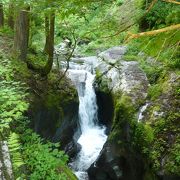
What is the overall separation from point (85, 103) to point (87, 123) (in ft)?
2.50

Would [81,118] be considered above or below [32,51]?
below

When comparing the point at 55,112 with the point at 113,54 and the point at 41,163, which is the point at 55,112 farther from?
the point at 113,54

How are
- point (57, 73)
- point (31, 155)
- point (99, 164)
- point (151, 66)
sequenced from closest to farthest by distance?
point (31, 155) → point (99, 164) → point (57, 73) → point (151, 66)

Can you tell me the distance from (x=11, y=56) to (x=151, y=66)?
15.0ft

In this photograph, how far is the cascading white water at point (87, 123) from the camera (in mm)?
10500

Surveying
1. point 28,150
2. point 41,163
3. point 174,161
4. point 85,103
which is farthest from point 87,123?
point 41,163

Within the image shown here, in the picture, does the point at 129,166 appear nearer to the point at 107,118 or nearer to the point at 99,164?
the point at 99,164

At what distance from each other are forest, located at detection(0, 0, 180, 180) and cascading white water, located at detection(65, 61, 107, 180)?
4 cm

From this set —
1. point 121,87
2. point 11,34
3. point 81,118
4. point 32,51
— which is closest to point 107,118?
point 81,118

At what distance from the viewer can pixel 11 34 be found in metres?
11.2

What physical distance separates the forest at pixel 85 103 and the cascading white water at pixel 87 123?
36 millimetres

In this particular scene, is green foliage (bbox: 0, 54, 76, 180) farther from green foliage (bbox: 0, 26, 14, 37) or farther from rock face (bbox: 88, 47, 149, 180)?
green foliage (bbox: 0, 26, 14, 37)

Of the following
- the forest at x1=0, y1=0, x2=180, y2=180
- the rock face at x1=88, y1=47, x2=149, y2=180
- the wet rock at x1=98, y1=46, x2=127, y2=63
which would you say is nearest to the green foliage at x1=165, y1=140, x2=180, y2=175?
the forest at x1=0, y1=0, x2=180, y2=180

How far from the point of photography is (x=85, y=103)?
12.2 metres
